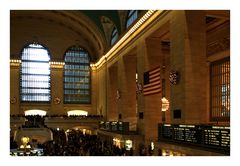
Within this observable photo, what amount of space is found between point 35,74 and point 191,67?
85.7ft

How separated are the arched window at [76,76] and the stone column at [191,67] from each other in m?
24.6

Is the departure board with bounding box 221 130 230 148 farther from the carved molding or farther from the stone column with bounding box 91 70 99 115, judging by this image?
the stone column with bounding box 91 70 99 115

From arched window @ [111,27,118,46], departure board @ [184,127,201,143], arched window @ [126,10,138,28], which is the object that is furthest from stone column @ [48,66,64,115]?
departure board @ [184,127,201,143]

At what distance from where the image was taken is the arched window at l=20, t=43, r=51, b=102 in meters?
37.7

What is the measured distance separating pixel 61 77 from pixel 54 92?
1.90 metres

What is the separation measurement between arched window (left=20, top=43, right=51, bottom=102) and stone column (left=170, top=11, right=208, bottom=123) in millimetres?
24776

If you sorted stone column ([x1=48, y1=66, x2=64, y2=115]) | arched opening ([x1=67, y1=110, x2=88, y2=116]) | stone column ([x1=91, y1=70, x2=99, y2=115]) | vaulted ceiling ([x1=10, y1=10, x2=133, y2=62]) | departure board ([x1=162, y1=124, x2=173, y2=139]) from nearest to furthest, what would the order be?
departure board ([x1=162, y1=124, x2=173, y2=139]), vaulted ceiling ([x1=10, y1=10, x2=133, y2=62]), stone column ([x1=48, y1=66, x2=64, y2=115]), arched opening ([x1=67, y1=110, x2=88, y2=116]), stone column ([x1=91, y1=70, x2=99, y2=115])

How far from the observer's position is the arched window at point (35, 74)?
37688mm

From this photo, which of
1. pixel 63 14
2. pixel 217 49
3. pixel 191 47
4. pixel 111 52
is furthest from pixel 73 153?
pixel 63 14

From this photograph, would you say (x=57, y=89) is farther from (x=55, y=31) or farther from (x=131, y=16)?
(x=131, y=16)

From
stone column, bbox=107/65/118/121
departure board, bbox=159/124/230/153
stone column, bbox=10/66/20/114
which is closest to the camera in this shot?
departure board, bbox=159/124/230/153

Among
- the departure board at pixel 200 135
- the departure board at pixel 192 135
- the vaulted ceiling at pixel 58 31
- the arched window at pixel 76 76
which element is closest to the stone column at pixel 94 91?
the arched window at pixel 76 76

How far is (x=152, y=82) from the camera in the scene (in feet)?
62.8

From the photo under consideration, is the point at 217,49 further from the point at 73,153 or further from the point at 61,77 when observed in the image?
the point at 61,77
